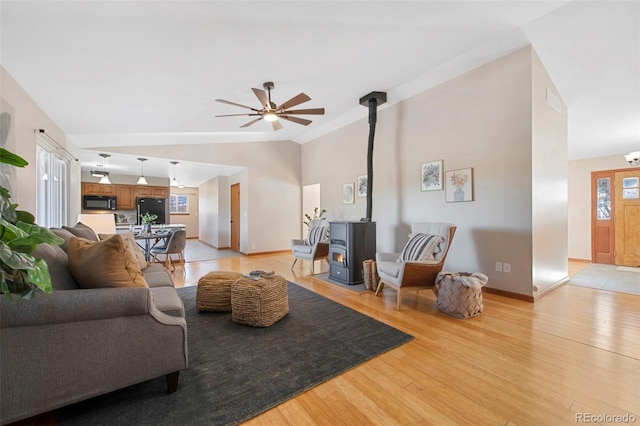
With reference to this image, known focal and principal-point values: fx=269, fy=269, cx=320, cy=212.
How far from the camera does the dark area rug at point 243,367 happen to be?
1445mm

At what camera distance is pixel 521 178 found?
3.27m

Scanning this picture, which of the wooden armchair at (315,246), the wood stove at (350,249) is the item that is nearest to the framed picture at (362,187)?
the wooden armchair at (315,246)

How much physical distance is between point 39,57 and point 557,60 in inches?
220

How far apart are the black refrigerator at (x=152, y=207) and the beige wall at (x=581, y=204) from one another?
11155 mm

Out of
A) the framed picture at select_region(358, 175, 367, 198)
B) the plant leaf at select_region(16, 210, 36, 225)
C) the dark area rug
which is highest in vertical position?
the framed picture at select_region(358, 175, 367, 198)

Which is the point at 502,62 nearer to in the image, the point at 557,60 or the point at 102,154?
Result: the point at 557,60

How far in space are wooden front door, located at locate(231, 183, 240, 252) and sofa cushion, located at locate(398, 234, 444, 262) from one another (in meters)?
5.35

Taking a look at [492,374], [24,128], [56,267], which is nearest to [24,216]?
[56,267]

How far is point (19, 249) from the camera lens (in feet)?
3.88

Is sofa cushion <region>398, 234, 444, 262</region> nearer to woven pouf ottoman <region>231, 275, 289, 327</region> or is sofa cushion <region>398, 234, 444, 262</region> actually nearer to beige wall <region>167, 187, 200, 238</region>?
woven pouf ottoman <region>231, 275, 289, 327</region>

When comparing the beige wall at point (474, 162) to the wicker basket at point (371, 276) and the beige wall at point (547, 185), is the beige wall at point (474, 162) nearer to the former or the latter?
the beige wall at point (547, 185)

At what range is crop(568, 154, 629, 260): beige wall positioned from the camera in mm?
6082

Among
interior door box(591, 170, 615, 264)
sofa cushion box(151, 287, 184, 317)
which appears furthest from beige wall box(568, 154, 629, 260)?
sofa cushion box(151, 287, 184, 317)

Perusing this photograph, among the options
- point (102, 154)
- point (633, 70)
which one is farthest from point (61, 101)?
point (633, 70)
